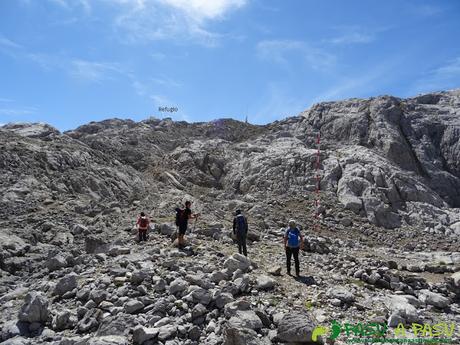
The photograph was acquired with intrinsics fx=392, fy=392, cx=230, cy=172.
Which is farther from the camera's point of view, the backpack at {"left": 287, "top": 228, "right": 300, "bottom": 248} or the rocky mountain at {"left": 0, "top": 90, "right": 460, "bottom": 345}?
the backpack at {"left": 287, "top": 228, "right": 300, "bottom": 248}

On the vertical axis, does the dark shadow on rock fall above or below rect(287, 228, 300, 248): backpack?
below

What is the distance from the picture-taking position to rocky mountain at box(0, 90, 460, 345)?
995cm

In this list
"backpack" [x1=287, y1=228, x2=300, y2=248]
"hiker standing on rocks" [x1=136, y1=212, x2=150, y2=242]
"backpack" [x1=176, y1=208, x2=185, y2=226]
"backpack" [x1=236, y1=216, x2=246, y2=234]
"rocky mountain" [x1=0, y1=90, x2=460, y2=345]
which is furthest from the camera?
"hiker standing on rocks" [x1=136, y1=212, x2=150, y2=242]

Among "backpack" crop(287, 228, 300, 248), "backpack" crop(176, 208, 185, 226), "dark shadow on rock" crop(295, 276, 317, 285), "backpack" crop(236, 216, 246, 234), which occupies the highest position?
"backpack" crop(176, 208, 185, 226)

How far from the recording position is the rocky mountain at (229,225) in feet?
32.7

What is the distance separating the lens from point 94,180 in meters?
31.1

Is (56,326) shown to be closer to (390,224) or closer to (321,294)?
(321,294)

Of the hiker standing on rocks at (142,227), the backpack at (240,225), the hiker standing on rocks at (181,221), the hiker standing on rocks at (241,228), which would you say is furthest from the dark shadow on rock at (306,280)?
the hiker standing on rocks at (142,227)

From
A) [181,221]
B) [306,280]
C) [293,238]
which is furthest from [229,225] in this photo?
[306,280]

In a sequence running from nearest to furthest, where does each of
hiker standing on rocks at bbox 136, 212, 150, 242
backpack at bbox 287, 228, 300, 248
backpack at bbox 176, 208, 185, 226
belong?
1. backpack at bbox 287, 228, 300, 248
2. backpack at bbox 176, 208, 185, 226
3. hiker standing on rocks at bbox 136, 212, 150, 242

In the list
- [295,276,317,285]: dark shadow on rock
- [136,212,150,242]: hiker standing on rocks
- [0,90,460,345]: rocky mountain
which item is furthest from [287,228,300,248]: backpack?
[136,212,150,242]: hiker standing on rocks

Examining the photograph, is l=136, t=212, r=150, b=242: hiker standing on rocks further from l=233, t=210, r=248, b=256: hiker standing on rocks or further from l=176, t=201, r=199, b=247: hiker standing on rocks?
l=233, t=210, r=248, b=256: hiker standing on rocks

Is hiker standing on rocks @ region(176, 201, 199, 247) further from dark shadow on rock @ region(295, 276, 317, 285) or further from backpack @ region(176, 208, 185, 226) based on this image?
dark shadow on rock @ region(295, 276, 317, 285)

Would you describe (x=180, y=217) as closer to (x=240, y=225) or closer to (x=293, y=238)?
(x=240, y=225)
